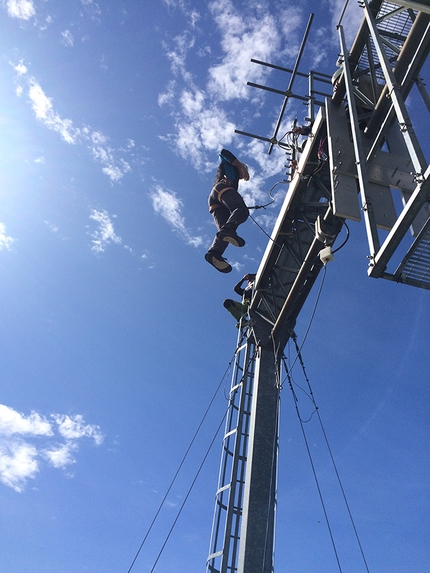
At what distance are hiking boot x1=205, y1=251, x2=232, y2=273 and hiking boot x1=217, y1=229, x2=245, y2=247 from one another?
34 cm

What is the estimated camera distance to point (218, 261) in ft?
30.2

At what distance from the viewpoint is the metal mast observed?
5641mm

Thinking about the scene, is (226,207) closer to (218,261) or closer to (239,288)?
(218,261)

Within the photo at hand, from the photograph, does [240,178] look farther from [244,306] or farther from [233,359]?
[233,359]

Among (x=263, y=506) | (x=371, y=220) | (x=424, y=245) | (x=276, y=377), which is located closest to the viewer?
(x=424, y=245)

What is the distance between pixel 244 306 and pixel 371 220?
5955 mm

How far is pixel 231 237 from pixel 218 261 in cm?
57

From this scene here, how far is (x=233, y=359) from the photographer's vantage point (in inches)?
435

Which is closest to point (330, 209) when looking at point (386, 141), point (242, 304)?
point (386, 141)

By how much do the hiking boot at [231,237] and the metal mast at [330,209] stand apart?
112 cm

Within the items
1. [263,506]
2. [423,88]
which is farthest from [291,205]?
[263,506]

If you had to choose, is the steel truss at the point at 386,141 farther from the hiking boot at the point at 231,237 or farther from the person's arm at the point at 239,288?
the person's arm at the point at 239,288

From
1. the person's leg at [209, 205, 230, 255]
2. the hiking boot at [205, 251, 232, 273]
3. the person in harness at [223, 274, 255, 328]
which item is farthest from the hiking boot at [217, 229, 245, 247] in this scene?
the person in harness at [223, 274, 255, 328]

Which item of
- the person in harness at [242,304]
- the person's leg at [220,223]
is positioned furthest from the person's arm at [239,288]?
the person's leg at [220,223]
